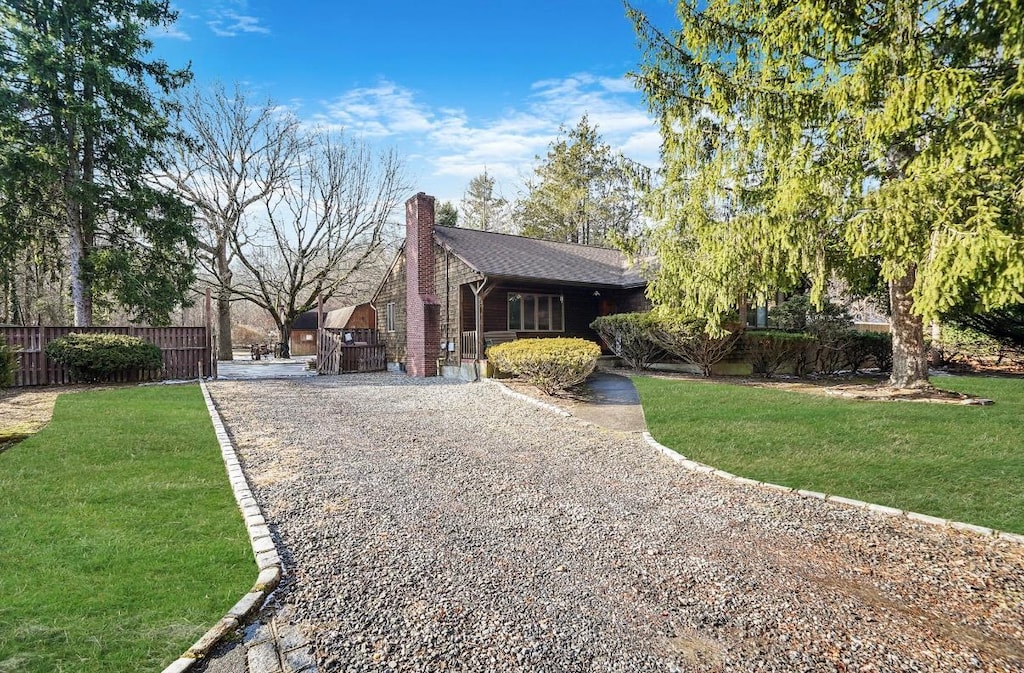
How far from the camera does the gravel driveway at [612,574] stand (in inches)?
97.2

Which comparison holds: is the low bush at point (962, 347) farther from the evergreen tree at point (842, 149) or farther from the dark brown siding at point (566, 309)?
the dark brown siding at point (566, 309)

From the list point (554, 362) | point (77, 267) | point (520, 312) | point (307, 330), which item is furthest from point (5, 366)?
point (307, 330)

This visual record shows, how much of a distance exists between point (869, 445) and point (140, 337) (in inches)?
676

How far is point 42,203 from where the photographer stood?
15.3 meters

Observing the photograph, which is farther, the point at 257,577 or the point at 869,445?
the point at 869,445

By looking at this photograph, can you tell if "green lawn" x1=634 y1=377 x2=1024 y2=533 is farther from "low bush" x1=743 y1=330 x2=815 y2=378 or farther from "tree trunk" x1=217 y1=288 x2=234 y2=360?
"tree trunk" x1=217 y1=288 x2=234 y2=360

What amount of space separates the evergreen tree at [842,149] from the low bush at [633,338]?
12.4 feet

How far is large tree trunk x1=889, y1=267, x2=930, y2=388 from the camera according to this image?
10.2m

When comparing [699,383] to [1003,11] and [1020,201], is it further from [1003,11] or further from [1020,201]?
[1003,11]

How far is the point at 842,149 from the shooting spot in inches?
305

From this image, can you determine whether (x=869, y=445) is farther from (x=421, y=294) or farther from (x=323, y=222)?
(x=323, y=222)

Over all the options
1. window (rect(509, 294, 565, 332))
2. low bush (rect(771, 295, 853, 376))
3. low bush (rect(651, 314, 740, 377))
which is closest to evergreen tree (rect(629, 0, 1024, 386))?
low bush (rect(651, 314, 740, 377))

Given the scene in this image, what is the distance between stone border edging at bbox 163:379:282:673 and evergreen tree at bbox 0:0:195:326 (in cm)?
1391

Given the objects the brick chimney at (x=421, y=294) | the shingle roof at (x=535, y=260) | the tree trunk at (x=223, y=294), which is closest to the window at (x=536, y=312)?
the shingle roof at (x=535, y=260)
